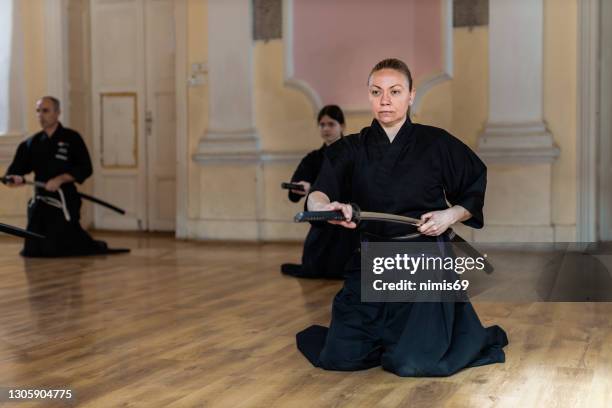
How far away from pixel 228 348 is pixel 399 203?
0.92 m

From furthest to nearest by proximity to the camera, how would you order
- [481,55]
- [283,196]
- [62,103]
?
[62,103] → [283,196] → [481,55]

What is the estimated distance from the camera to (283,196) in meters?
7.64

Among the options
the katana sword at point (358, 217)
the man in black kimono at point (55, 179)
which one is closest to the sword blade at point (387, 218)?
the katana sword at point (358, 217)

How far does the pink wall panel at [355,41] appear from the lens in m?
7.27

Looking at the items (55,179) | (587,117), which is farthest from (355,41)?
(55,179)

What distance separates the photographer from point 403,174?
9.41ft

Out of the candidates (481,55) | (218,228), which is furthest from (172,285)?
(481,55)

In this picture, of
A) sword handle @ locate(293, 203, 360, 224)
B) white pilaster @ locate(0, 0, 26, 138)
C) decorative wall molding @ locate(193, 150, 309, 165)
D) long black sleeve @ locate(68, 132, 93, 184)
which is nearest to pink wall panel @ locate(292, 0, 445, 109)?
decorative wall molding @ locate(193, 150, 309, 165)

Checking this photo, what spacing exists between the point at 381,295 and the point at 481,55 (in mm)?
4419

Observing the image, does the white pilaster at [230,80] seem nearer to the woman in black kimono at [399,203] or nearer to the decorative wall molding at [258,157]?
the decorative wall molding at [258,157]

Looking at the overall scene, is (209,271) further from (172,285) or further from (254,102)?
(254,102)

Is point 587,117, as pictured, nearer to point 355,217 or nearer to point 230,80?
point 230,80

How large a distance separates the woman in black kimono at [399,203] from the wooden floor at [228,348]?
0.09m

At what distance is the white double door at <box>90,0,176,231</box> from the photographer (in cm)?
873
